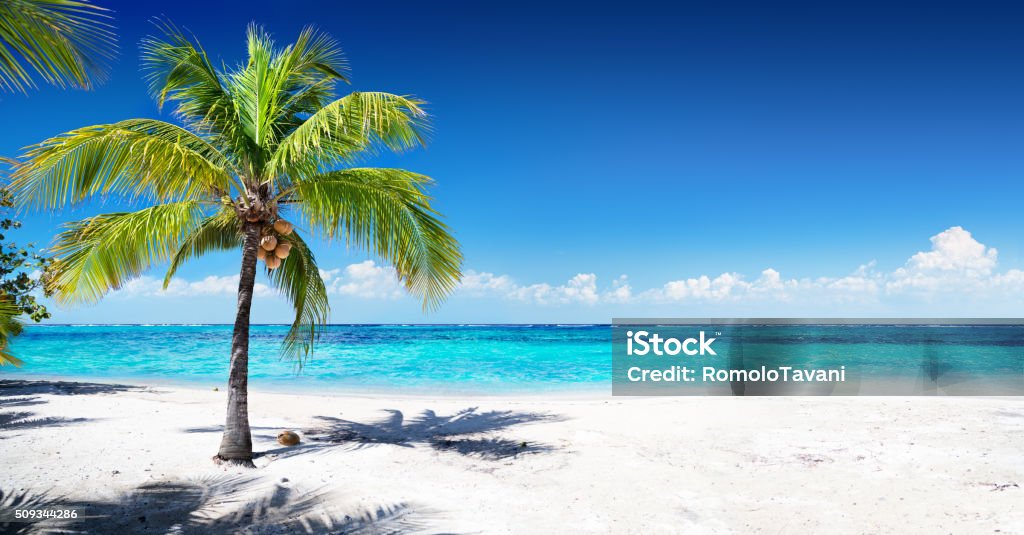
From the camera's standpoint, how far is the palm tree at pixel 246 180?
5.45 meters

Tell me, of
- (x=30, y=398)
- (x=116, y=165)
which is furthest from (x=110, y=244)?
(x=30, y=398)

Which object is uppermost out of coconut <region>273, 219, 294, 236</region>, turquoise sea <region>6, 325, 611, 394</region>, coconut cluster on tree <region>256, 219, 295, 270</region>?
coconut <region>273, 219, 294, 236</region>

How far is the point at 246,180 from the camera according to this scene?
621 centimetres

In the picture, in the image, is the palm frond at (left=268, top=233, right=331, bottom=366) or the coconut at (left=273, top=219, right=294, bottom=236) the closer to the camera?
the coconut at (left=273, top=219, right=294, bottom=236)

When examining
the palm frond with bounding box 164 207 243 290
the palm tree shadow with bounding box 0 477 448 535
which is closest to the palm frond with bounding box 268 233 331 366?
the palm frond with bounding box 164 207 243 290

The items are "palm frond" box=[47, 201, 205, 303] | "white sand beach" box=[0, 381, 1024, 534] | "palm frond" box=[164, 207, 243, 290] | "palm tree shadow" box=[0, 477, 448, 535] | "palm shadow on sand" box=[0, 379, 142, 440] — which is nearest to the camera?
"palm tree shadow" box=[0, 477, 448, 535]

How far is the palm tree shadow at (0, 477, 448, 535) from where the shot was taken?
4.40 m

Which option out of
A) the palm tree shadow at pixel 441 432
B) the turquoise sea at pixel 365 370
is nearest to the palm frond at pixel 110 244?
the palm tree shadow at pixel 441 432

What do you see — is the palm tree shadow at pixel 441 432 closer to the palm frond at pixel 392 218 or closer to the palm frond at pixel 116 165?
the palm frond at pixel 392 218

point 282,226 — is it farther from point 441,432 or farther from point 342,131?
point 441,432

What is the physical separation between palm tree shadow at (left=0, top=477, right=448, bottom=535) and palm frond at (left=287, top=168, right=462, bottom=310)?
2.67 m

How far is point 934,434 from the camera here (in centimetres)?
795

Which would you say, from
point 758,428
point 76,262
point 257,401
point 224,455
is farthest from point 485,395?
point 76,262

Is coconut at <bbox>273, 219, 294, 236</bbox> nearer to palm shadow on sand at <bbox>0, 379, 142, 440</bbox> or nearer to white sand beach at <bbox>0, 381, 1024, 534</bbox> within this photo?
white sand beach at <bbox>0, 381, 1024, 534</bbox>
